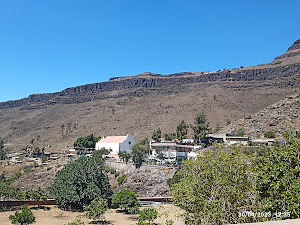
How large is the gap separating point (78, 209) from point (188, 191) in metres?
20.2

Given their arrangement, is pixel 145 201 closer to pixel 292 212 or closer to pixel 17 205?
pixel 17 205

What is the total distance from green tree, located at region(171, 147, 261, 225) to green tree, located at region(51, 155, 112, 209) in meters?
17.3

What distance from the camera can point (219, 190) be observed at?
11133 mm

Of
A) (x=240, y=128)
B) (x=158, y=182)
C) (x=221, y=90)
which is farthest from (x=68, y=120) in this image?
(x=158, y=182)

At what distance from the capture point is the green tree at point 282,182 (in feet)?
25.6

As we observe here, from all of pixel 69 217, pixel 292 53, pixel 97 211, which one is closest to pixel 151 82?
pixel 292 53

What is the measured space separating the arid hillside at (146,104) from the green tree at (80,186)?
5209cm

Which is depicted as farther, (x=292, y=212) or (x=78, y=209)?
(x=78, y=209)

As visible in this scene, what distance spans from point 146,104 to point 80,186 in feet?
279

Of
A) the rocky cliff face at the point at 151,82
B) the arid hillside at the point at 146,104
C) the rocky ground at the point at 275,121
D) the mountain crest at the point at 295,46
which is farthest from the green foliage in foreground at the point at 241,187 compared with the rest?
the mountain crest at the point at 295,46

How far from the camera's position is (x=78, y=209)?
93.4 feet

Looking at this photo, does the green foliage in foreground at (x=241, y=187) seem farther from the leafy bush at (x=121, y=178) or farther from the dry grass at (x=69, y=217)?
the leafy bush at (x=121, y=178)

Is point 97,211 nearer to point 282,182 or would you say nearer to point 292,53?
point 282,182

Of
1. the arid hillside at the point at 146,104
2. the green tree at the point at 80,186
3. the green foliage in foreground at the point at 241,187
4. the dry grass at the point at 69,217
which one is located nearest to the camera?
the green foliage in foreground at the point at 241,187
